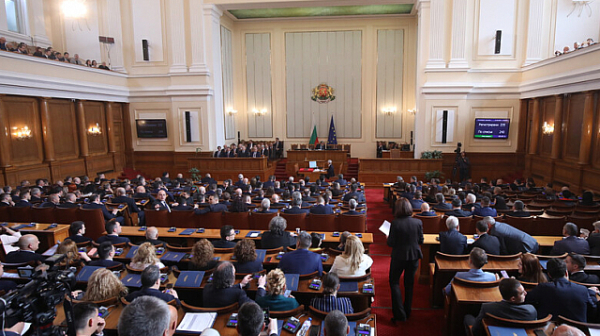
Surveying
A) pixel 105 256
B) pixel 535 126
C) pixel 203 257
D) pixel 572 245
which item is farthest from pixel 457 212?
pixel 535 126

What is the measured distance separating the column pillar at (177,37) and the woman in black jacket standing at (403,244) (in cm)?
1404

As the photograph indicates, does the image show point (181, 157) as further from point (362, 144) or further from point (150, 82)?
point (362, 144)

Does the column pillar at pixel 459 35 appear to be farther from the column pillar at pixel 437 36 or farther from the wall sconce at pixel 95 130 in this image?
the wall sconce at pixel 95 130

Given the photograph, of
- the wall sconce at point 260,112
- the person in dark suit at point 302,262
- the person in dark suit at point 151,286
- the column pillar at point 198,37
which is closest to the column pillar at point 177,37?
the column pillar at point 198,37

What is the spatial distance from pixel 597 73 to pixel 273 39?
14.9 metres

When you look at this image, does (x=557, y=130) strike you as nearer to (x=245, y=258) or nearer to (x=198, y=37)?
(x=245, y=258)

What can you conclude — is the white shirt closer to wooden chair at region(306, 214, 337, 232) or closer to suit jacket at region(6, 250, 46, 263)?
wooden chair at region(306, 214, 337, 232)

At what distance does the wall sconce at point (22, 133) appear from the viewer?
38.4 ft

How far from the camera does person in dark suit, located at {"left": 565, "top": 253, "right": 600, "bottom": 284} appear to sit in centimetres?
394

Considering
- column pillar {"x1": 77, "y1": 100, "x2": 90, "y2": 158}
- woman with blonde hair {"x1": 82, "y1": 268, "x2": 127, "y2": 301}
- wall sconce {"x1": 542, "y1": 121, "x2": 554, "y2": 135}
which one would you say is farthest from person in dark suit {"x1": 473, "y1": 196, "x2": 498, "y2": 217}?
column pillar {"x1": 77, "y1": 100, "x2": 90, "y2": 158}

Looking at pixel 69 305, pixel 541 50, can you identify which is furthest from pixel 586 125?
pixel 69 305

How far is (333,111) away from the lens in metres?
20.6

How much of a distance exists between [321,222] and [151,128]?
481 inches

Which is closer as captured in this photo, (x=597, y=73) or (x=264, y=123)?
(x=597, y=73)
